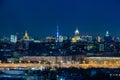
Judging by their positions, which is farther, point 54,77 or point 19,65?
point 19,65

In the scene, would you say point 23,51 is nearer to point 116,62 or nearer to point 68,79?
point 116,62

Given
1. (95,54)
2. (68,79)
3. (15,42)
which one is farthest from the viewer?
(15,42)

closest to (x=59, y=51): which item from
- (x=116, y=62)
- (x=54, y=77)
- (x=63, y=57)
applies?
(x=63, y=57)

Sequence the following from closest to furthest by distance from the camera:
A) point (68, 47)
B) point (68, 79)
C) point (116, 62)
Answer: point (68, 79)
point (116, 62)
point (68, 47)

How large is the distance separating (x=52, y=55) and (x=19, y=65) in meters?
12.9

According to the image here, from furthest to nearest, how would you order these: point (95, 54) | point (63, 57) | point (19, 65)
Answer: point (95, 54), point (63, 57), point (19, 65)

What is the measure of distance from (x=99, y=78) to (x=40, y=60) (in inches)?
820

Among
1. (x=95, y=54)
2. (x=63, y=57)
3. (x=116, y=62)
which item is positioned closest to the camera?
(x=116, y=62)

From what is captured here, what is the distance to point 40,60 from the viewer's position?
5172 cm

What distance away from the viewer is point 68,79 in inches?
1183

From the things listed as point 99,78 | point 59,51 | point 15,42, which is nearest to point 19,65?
point 99,78

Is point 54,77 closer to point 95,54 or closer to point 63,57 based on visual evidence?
point 63,57

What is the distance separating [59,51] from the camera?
60156mm

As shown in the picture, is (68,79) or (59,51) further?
(59,51)
